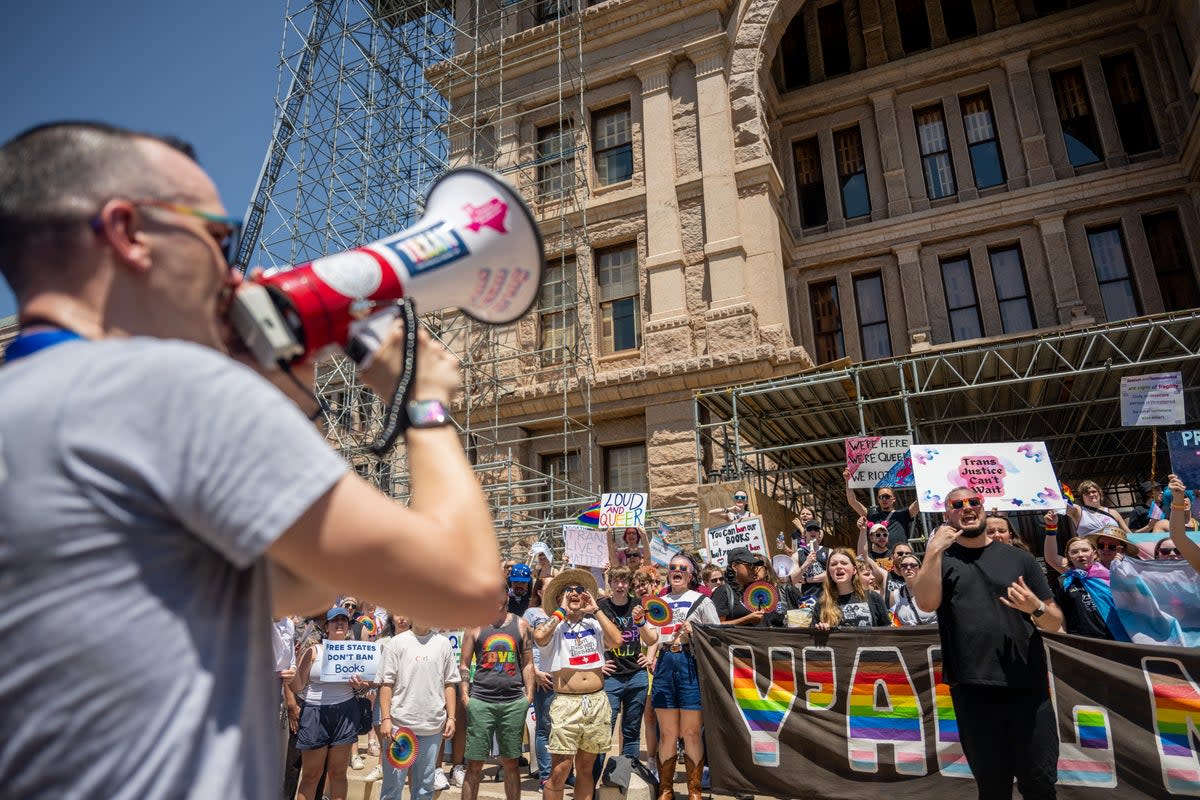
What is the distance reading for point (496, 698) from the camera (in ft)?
24.2

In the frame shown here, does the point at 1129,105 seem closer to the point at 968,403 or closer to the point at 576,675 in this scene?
the point at 968,403

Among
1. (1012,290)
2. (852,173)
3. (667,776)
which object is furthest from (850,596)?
(852,173)

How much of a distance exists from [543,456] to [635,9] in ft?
36.1

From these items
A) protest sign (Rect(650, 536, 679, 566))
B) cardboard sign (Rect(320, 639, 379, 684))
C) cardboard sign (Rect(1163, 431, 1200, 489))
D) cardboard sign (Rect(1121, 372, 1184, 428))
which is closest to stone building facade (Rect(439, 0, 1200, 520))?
protest sign (Rect(650, 536, 679, 566))

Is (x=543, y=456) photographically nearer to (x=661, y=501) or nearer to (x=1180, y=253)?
(x=661, y=501)

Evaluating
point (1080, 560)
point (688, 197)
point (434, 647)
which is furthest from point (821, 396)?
point (434, 647)

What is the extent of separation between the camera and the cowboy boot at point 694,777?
22.0 feet

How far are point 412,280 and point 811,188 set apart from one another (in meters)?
20.9

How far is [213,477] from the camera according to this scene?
3.19 ft

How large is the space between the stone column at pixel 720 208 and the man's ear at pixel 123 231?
49.8 feet

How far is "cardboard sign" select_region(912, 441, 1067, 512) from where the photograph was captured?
9.87 metres

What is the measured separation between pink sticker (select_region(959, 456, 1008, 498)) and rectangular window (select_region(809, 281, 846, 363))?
9.49 meters

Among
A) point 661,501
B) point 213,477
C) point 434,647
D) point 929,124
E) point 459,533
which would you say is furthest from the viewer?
point 929,124

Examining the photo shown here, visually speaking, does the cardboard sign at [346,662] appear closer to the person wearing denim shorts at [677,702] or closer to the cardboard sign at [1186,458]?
the person wearing denim shorts at [677,702]
